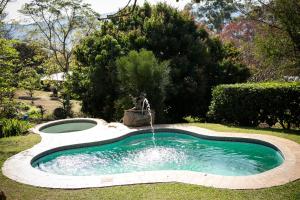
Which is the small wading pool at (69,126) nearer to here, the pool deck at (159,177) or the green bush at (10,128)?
the green bush at (10,128)

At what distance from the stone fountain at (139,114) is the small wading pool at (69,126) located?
219cm

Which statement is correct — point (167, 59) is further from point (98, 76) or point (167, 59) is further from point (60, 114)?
point (60, 114)

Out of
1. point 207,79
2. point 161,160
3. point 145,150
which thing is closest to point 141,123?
point 145,150

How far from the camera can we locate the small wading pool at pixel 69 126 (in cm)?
1509

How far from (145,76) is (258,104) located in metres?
5.07

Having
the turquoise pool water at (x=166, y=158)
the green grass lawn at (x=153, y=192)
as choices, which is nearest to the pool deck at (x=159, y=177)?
the green grass lawn at (x=153, y=192)

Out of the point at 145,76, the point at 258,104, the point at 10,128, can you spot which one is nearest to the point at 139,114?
the point at 145,76

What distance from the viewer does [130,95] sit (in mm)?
14969

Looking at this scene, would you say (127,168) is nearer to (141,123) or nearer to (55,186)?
(55,186)

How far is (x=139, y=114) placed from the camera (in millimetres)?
14062

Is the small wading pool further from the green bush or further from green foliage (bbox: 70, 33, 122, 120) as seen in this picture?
the green bush

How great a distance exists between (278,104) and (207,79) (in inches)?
225

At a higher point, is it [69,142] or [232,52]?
[232,52]

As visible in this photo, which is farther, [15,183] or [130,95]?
[130,95]
